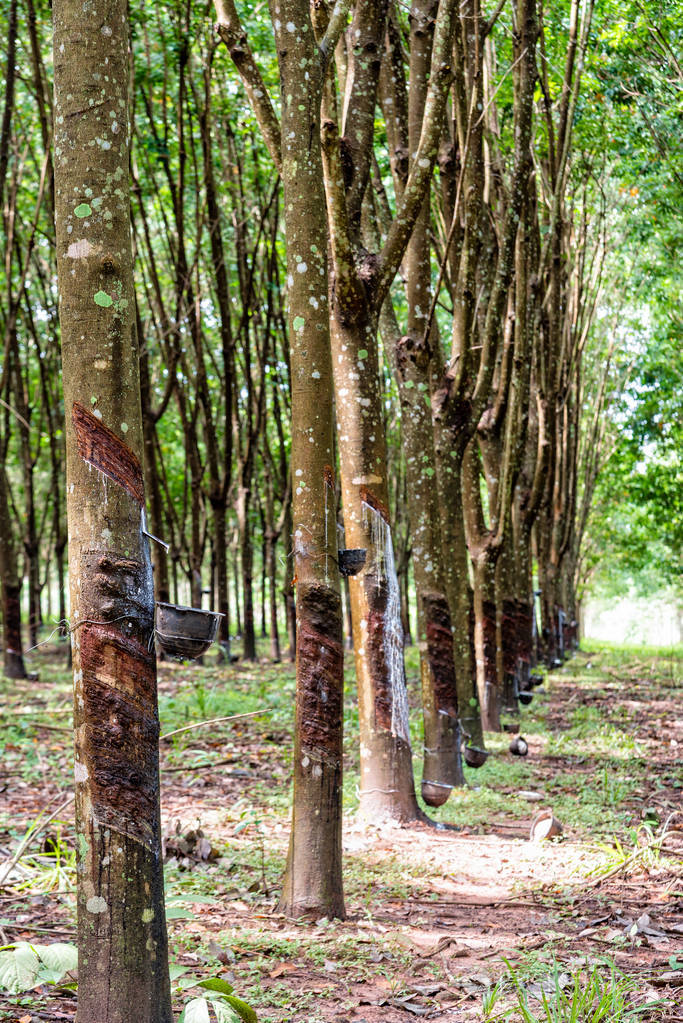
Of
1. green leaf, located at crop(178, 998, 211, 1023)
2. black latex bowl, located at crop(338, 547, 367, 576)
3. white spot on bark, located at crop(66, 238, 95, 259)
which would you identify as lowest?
green leaf, located at crop(178, 998, 211, 1023)

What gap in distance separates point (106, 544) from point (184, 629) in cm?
64

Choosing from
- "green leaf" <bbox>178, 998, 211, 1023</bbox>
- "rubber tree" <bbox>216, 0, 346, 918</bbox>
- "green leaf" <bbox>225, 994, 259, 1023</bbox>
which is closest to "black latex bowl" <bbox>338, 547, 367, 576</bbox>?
"rubber tree" <bbox>216, 0, 346, 918</bbox>

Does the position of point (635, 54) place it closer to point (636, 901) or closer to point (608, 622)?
point (636, 901)

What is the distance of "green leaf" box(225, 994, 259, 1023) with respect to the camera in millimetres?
2570

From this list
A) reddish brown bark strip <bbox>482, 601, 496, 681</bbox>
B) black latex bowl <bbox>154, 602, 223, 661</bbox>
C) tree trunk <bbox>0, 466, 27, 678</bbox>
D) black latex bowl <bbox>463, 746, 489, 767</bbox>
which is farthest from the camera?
tree trunk <bbox>0, 466, 27, 678</bbox>

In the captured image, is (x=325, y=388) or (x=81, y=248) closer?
(x=81, y=248)

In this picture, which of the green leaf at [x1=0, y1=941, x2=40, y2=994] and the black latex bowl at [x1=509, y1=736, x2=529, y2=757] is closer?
the green leaf at [x1=0, y1=941, x2=40, y2=994]

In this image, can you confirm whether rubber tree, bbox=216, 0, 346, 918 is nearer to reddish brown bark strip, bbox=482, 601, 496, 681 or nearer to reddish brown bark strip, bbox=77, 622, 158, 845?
reddish brown bark strip, bbox=77, 622, 158, 845

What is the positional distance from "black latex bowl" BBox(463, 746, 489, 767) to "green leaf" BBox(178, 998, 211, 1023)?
4654 mm

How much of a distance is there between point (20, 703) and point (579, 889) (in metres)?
7.07

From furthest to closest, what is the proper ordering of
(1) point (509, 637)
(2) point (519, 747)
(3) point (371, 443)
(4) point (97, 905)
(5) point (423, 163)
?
(1) point (509, 637)
(2) point (519, 747)
(3) point (371, 443)
(5) point (423, 163)
(4) point (97, 905)

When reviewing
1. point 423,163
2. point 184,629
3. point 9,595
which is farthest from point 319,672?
point 9,595

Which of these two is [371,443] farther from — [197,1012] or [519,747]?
[519,747]

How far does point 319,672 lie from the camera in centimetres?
390
